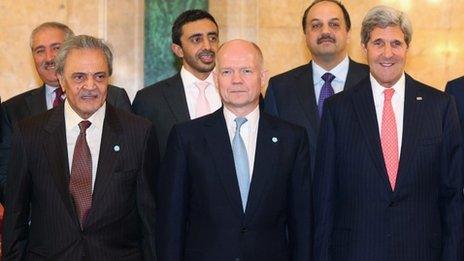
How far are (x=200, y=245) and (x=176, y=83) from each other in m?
1.45

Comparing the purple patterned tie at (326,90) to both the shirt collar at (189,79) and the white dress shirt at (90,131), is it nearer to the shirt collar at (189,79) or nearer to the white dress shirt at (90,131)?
the shirt collar at (189,79)

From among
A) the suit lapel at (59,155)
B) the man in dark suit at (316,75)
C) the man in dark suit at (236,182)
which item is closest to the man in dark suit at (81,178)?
the suit lapel at (59,155)

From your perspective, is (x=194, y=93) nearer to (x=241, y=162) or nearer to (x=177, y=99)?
(x=177, y=99)

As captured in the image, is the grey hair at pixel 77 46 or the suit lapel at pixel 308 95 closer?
the grey hair at pixel 77 46

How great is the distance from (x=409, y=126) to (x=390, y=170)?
0.24 meters

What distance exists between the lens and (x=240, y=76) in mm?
4234

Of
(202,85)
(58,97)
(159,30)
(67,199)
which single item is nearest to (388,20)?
(202,85)

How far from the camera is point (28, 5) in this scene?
269 inches

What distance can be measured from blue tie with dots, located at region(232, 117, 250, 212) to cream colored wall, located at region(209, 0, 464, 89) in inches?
112

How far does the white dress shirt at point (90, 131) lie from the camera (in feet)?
13.8

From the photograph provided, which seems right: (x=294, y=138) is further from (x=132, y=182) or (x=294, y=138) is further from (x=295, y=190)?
(x=132, y=182)

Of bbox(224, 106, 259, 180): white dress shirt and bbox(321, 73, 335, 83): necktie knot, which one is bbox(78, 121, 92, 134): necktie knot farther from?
bbox(321, 73, 335, 83): necktie knot

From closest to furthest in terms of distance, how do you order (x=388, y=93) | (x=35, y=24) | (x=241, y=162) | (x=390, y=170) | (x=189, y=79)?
(x=241, y=162) < (x=390, y=170) < (x=388, y=93) < (x=189, y=79) < (x=35, y=24)

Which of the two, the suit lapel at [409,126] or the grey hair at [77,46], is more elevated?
the grey hair at [77,46]
